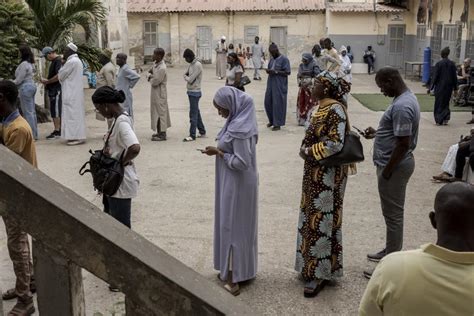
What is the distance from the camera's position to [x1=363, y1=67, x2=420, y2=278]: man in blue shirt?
4160 mm

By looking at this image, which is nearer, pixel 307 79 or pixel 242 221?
pixel 242 221

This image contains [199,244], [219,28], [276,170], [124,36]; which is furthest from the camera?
[219,28]

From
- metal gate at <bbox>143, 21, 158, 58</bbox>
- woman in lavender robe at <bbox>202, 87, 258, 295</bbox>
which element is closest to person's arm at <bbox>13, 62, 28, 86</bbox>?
woman in lavender robe at <bbox>202, 87, 258, 295</bbox>

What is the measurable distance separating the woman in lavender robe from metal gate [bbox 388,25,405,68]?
23582 mm

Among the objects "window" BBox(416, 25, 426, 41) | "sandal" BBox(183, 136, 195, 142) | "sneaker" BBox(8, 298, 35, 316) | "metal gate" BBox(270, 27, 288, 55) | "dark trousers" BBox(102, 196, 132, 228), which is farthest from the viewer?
"metal gate" BBox(270, 27, 288, 55)

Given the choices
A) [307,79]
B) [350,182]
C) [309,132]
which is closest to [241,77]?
[307,79]

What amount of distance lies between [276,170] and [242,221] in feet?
13.3

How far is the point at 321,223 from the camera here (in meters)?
4.21

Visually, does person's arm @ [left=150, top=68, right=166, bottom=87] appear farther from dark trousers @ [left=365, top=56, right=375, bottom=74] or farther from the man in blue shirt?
dark trousers @ [left=365, top=56, right=375, bottom=74]

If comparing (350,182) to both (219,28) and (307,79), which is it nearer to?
(307,79)

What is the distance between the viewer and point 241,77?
9.62m

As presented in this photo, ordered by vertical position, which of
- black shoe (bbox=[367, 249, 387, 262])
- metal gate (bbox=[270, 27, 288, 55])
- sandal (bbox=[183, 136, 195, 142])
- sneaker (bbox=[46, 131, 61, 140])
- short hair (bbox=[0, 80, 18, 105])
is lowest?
black shoe (bbox=[367, 249, 387, 262])

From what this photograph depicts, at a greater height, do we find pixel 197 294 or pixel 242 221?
pixel 197 294

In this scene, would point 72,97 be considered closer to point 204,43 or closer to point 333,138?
point 333,138
